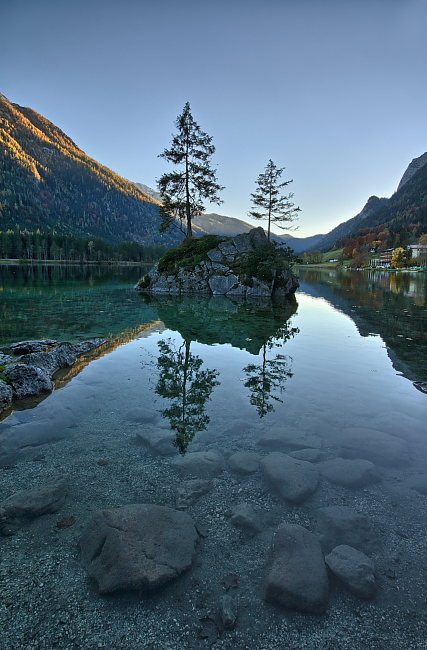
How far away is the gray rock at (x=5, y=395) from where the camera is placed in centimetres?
885

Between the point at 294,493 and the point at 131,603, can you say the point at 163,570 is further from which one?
the point at 294,493

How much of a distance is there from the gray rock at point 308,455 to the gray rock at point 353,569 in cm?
211

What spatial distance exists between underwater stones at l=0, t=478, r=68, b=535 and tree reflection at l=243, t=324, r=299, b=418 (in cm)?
483

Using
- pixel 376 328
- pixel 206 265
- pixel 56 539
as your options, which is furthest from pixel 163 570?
pixel 206 265

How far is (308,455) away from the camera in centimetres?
675

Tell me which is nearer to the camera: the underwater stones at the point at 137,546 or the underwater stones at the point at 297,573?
the underwater stones at the point at 297,573

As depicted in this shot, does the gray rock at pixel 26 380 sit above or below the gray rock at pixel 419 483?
above

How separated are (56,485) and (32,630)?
242 centimetres

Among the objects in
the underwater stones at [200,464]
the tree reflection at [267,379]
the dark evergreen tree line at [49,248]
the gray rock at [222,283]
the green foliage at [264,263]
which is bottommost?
the underwater stones at [200,464]

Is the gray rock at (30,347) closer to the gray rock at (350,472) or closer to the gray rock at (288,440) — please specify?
the gray rock at (288,440)

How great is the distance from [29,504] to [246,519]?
10.9 feet

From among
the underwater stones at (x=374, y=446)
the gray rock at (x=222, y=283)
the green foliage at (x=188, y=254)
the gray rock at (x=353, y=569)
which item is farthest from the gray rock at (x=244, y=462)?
the green foliage at (x=188, y=254)

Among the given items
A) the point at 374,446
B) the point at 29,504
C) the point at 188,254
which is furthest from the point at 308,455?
the point at 188,254

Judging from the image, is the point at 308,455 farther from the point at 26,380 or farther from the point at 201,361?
the point at 26,380
